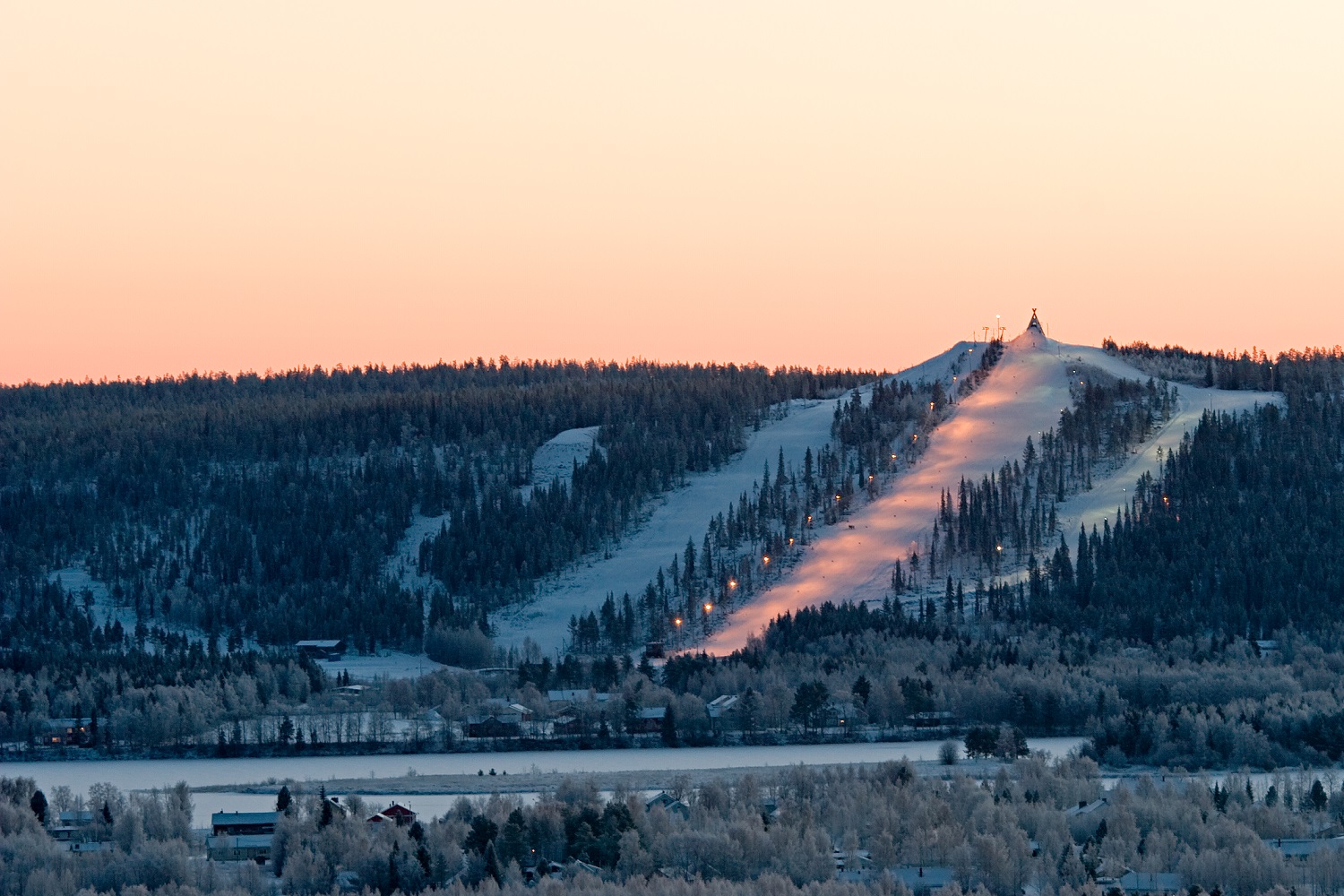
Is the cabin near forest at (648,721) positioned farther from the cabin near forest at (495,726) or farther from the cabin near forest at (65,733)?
the cabin near forest at (65,733)

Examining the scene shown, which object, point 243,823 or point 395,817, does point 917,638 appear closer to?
point 395,817

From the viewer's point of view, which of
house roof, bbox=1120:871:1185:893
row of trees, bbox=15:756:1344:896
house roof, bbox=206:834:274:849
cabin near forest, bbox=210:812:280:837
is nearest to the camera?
house roof, bbox=1120:871:1185:893

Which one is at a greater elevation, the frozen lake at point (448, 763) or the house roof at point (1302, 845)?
the house roof at point (1302, 845)

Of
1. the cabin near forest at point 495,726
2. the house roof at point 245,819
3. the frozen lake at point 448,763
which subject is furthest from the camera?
the cabin near forest at point 495,726

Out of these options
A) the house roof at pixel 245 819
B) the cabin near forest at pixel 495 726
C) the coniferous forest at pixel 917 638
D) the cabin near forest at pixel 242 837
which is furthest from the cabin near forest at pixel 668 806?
the cabin near forest at pixel 495 726

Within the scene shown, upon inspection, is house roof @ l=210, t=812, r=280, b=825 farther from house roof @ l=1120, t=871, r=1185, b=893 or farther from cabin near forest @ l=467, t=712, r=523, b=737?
cabin near forest @ l=467, t=712, r=523, b=737

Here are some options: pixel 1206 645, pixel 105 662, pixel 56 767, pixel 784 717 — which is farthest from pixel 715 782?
pixel 105 662

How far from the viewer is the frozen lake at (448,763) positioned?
121m

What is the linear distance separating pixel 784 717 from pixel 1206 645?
30753 millimetres

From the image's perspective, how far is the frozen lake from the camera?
12056 cm

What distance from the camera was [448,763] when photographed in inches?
4980

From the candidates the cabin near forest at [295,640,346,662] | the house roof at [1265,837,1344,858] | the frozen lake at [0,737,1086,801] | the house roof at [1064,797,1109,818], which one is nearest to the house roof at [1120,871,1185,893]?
the house roof at [1265,837,1344,858]

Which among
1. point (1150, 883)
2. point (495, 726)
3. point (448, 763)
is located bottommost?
point (448, 763)

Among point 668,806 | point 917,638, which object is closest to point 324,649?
point 917,638
